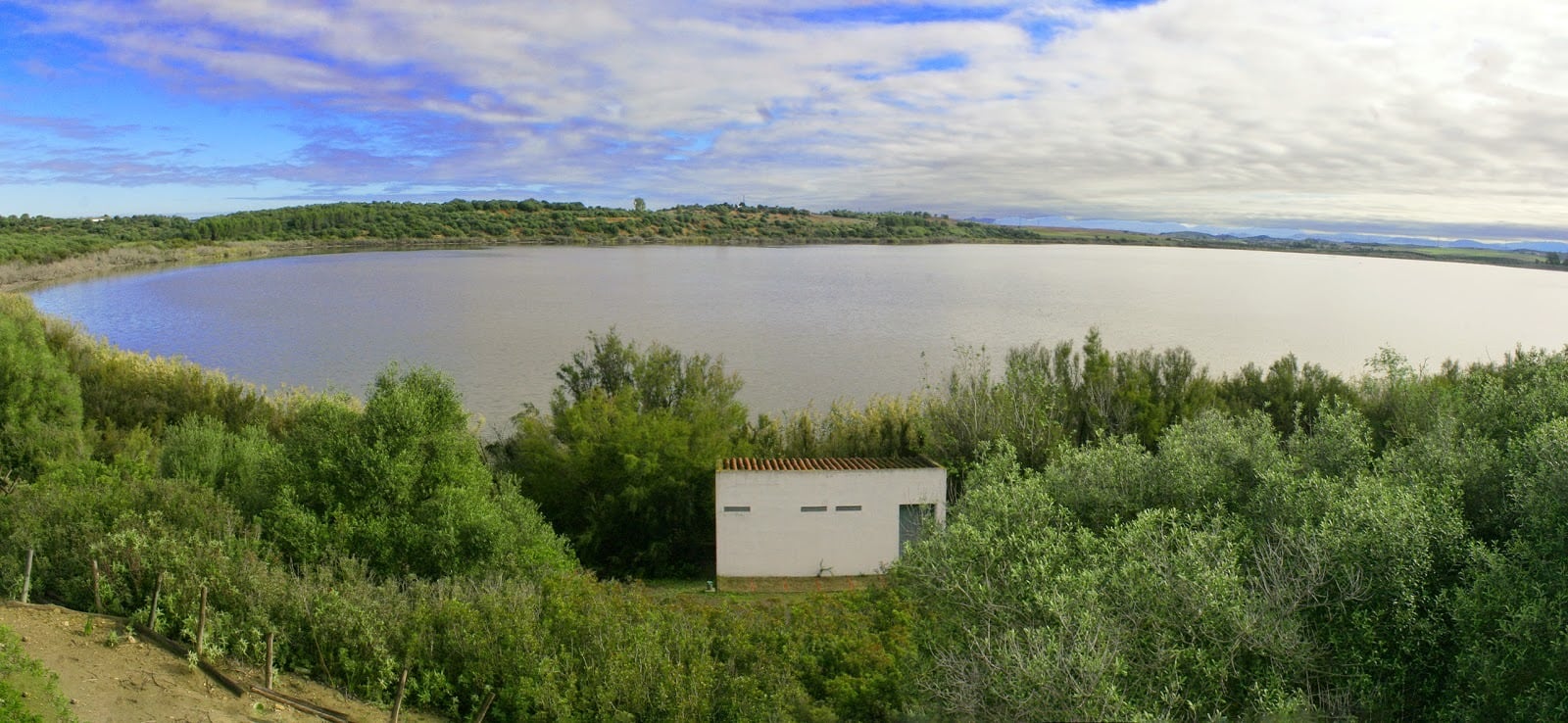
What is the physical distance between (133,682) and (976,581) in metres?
8.09

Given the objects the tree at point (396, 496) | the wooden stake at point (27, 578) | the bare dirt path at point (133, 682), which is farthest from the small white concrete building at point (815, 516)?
the wooden stake at point (27, 578)

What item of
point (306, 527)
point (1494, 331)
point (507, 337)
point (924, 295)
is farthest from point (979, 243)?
point (306, 527)

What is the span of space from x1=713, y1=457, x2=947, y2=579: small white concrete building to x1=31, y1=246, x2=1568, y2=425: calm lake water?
42.0ft

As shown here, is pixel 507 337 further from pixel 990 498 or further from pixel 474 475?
pixel 990 498

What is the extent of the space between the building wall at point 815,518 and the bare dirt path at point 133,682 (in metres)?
8.95

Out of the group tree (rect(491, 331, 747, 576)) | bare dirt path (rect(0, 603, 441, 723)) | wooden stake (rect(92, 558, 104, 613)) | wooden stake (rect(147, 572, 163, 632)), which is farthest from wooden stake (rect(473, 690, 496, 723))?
tree (rect(491, 331, 747, 576))

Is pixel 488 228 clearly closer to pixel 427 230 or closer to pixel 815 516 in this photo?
pixel 427 230

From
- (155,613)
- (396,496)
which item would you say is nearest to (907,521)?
(396,496)

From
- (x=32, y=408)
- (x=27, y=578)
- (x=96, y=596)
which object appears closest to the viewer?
(x=96, y=596)

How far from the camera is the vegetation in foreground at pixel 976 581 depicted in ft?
22.7

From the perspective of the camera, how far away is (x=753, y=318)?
5109 cm

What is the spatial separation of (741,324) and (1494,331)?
4130cm

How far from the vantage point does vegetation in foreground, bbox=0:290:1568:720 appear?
6.93 metres

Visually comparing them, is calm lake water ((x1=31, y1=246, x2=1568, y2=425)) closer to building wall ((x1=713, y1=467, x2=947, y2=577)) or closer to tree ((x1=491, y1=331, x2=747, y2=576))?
tree ((x1=491, y1=331, x2=747, y2=576))
